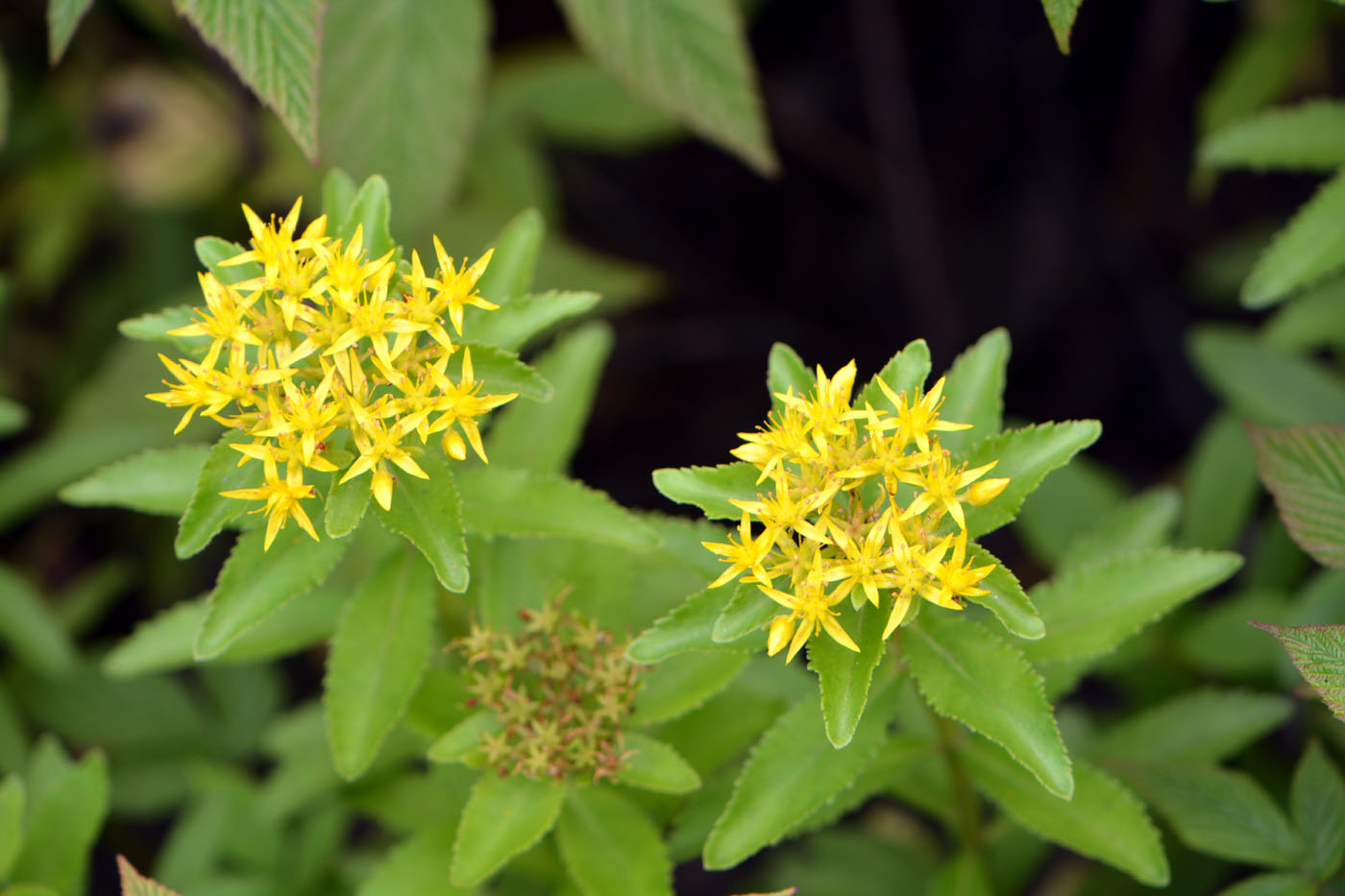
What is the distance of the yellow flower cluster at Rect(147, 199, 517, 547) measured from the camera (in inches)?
62.1

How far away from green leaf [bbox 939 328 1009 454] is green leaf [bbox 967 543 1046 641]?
10.1 inches

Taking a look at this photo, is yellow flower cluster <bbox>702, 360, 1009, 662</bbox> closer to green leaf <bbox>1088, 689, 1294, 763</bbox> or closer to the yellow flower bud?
the yellow flower bud

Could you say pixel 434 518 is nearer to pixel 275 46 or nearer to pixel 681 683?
pixel 681 683

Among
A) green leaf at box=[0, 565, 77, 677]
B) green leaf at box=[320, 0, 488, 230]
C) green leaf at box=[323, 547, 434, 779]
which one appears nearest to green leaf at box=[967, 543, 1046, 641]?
green leaf at box=[323, 547, 434, 779]

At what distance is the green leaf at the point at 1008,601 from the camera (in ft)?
4.99

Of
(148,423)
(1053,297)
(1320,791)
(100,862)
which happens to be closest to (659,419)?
(1053,297)

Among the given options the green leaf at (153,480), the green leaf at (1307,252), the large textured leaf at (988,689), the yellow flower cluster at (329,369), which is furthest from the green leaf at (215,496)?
the green leaf at (1307,252)

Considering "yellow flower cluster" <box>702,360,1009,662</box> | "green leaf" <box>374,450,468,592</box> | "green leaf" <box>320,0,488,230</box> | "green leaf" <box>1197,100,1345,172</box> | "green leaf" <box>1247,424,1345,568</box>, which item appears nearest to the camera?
"yellow flower cluster" <box>702,360,1009,662</box>

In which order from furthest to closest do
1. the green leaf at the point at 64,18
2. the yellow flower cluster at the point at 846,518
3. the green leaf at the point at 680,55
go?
the green leaf at the point at 680,55, the green leaf at the point at 64,18, the yellow flower cluster at the point at 846,518

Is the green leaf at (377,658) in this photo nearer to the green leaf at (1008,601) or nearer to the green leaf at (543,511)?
the green leaf at (543,511)

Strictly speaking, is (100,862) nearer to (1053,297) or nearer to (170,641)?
(170,641)

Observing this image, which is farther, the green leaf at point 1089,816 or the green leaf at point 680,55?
the green leaf at point 680,55

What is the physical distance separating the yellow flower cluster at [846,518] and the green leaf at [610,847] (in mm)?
571

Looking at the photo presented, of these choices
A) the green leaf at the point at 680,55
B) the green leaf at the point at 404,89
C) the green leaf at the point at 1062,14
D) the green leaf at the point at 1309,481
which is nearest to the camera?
the green leaf at the point at 1062,14
